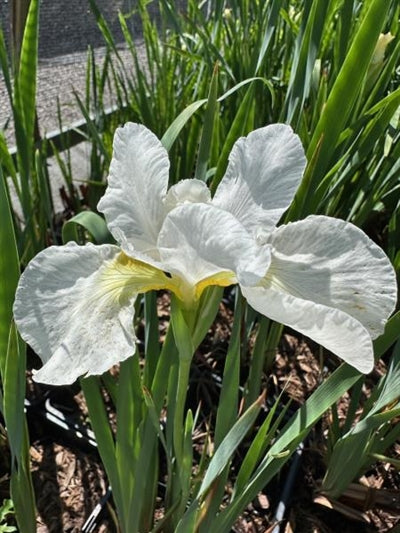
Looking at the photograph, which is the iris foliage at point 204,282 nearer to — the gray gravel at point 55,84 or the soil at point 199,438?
the soil at point 199,438

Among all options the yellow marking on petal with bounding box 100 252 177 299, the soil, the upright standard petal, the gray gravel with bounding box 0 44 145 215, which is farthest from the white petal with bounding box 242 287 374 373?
the gray gravel with bounding box 0 44 145 215

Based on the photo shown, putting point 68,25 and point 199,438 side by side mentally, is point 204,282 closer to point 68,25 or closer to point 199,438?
point 199,438

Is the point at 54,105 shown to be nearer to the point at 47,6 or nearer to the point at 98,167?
the point at 47,6

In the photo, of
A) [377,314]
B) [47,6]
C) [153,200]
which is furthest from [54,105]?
[377,314]

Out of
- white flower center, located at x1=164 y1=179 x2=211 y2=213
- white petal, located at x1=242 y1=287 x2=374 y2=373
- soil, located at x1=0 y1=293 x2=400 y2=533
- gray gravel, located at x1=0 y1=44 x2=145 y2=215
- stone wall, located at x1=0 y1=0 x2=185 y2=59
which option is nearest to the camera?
white petal, located at x1=242 y1=287 x2=374 y2=373

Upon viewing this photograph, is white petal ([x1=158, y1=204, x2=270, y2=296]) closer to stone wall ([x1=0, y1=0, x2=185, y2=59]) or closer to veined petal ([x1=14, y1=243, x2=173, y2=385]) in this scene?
veined petal ([x1=14, y1=243, x2=173, y2=385])

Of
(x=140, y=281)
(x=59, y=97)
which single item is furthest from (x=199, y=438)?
(x=59, y=97)
